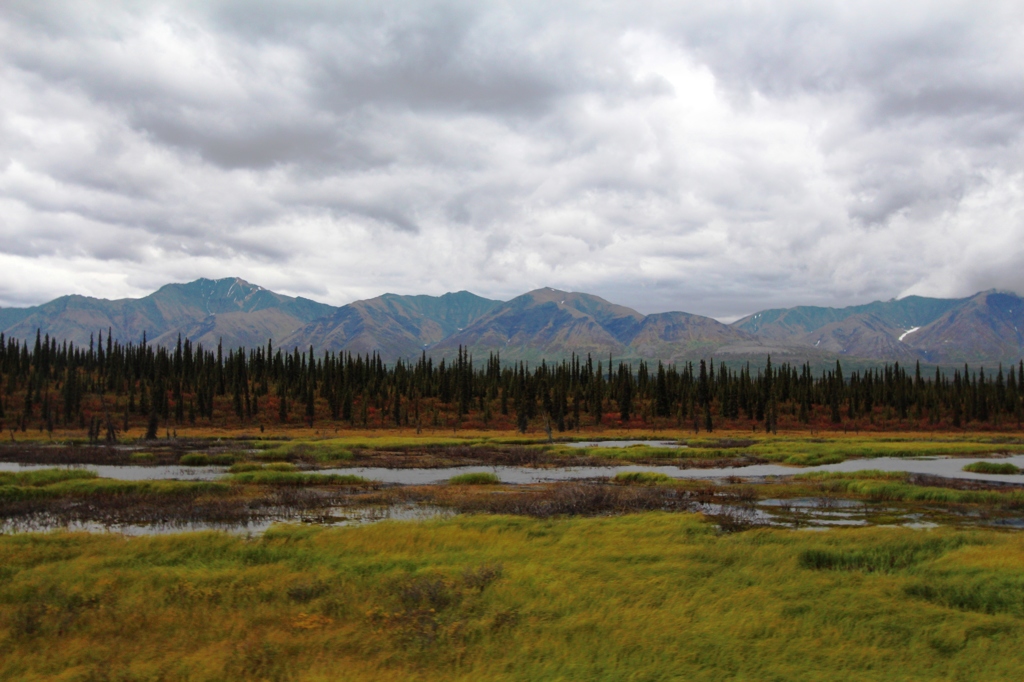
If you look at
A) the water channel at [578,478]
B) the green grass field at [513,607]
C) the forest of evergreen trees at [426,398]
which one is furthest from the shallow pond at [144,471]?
the forest of evergreen trees at [426,398]

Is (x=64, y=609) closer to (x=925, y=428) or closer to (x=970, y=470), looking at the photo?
(x=970, y=470)

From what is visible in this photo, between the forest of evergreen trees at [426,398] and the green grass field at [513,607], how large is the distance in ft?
286

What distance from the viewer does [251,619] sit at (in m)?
12.5

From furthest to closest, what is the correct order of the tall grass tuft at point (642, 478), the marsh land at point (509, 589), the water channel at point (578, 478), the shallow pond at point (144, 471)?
the shallow pond at point (144, 471) → the tall grass tuft at point (642, 478) → the water channel at point (578, 478) → the marsh land at point (509, 589)

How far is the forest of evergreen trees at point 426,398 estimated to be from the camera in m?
114

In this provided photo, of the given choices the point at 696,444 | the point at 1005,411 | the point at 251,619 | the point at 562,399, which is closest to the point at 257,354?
the point at 562,399

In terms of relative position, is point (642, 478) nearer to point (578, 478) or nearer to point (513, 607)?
point (578, 478)

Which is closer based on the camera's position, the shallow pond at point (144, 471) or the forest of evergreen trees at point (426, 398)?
the shallow pond at point (144, 471)

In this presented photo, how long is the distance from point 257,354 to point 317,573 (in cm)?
15601

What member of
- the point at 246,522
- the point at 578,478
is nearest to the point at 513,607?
the point at 246,522

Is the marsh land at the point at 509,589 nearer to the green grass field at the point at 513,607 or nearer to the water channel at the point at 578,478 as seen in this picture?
the green grass field at the point at 513,607

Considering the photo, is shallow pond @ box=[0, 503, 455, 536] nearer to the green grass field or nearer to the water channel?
the water channel

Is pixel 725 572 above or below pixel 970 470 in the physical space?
above

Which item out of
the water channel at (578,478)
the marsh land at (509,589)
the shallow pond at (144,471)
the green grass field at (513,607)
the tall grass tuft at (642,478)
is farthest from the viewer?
the shallow pond at (144,471)
